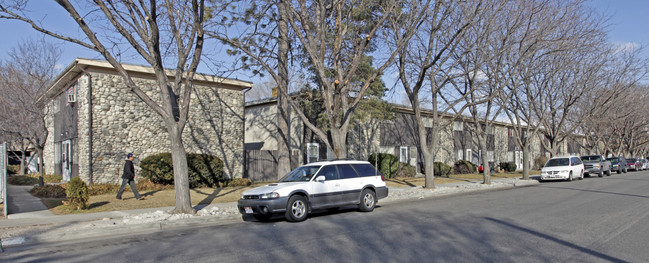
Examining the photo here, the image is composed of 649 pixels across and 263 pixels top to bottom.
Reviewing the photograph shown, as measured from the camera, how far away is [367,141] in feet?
96.5

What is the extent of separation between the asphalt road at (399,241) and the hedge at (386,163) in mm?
15277

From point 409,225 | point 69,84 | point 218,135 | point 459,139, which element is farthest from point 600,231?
point 459,139

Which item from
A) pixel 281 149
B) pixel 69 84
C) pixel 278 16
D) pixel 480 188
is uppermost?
pixel 278 16

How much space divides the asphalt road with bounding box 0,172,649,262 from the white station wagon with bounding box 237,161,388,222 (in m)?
0.39

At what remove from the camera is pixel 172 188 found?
62.1 ft

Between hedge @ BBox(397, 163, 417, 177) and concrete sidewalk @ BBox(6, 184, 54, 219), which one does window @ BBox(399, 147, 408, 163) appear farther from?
concrete sidewalk @ BBox(6, 184, 54, 219)

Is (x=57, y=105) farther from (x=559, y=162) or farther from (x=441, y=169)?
(x=559, y=162)

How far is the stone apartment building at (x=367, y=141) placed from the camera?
83.5ft

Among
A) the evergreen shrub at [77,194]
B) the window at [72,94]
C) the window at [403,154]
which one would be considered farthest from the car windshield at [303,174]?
the window at [403,154]

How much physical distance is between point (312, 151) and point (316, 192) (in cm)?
1410

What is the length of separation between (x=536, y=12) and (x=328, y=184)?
13.9 metres

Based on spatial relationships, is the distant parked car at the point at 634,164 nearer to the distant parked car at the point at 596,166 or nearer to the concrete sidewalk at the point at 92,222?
the distant parked car at the point at 596,166

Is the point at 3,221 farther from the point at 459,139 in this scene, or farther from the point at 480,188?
the point at 459,139

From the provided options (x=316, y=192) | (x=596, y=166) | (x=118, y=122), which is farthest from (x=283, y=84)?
(x=596, y=166)
